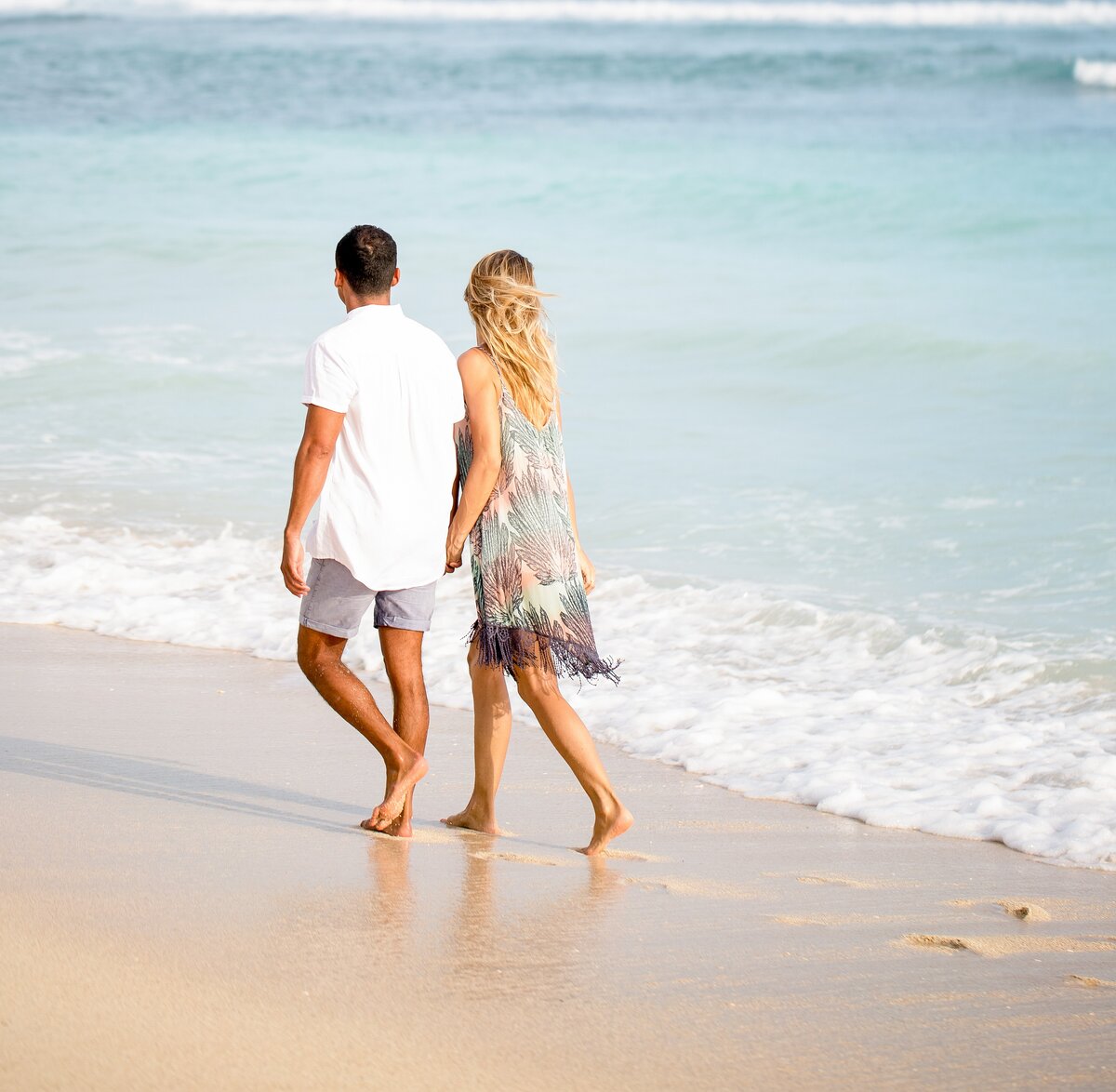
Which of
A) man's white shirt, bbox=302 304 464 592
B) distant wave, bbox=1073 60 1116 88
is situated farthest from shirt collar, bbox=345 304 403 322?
distant wave, bbox=1073 60 1116 88

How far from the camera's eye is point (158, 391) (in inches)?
459

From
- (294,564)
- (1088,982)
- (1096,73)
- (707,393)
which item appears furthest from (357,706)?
(1096,73)

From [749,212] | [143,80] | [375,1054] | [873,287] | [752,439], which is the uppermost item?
[143,80]

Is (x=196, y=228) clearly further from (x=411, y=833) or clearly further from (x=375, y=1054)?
(x=375, y=1054)

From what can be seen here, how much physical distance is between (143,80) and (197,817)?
3671 centimetres

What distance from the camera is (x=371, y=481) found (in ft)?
12.3

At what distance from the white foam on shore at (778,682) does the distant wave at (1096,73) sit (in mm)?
34848

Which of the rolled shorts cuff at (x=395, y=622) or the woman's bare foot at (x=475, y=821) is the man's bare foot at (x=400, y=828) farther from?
the rolled shorts cuff at (x=395, y=622)

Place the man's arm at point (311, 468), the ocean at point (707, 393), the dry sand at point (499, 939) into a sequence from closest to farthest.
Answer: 1. the dry sand at point (499, 939)
2. the man's arm at point (311, 468)
3. the ocean at point (707, 393)

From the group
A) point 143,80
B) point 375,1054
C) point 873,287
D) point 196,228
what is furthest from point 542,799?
point 143,80

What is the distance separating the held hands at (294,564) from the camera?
369cm

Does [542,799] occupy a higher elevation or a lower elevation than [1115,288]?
lower

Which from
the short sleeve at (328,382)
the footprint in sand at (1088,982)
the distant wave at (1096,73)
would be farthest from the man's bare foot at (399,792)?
the distant wave at (1096,73)

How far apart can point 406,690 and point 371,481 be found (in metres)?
0.62
